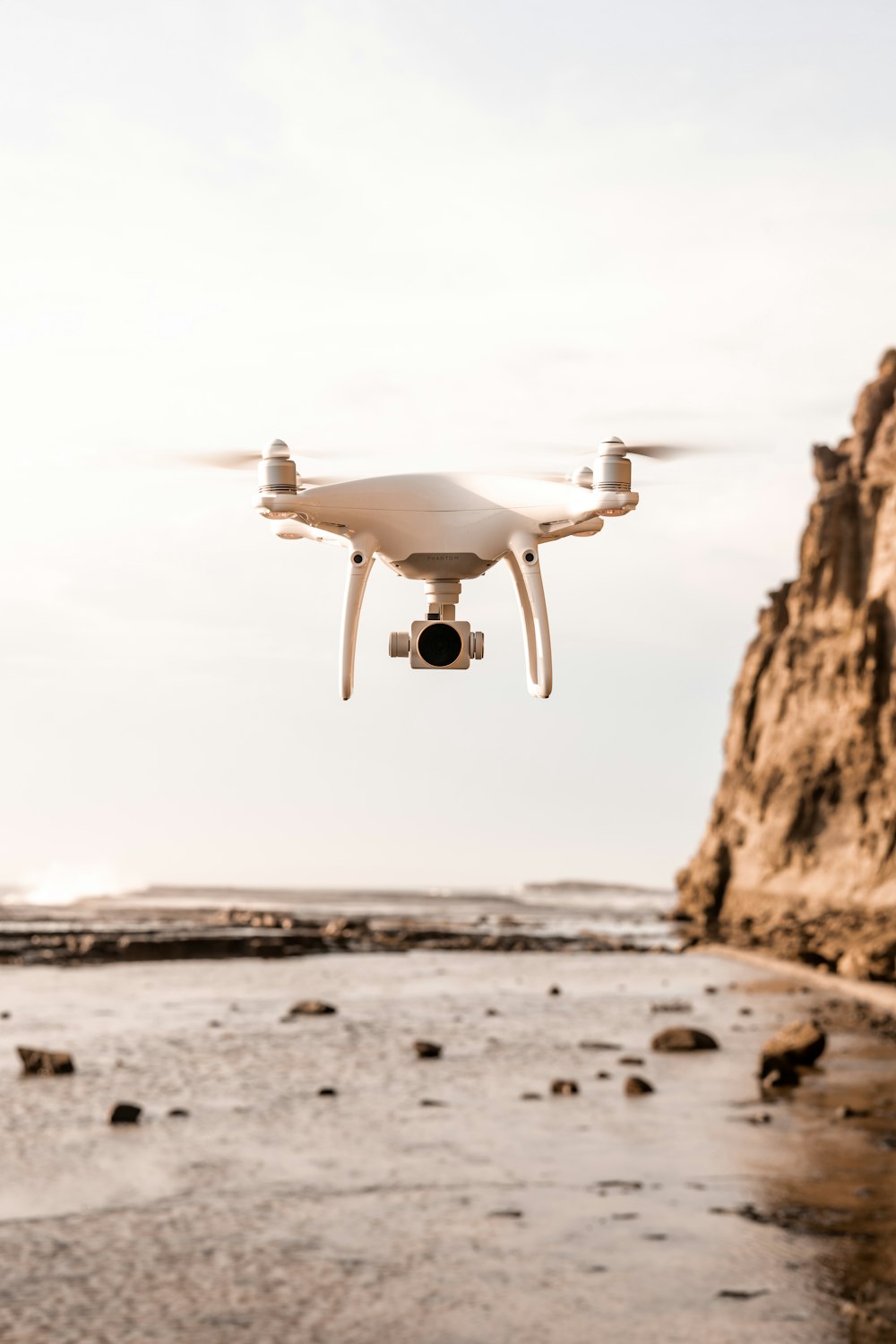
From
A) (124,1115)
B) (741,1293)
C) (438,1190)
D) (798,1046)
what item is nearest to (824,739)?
(798,1046)

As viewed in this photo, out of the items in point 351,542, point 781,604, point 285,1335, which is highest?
point 781,604

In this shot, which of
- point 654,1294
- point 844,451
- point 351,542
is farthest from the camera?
point 844,451

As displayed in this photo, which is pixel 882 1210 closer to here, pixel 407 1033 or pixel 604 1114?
pixel 604 1114

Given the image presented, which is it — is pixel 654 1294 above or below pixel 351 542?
below

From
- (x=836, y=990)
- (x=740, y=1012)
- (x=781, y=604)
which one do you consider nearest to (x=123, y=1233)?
(x=740, y=1012)

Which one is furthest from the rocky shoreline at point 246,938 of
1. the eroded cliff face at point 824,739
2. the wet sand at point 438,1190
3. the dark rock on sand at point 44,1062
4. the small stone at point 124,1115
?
the small stone at point 124,1115

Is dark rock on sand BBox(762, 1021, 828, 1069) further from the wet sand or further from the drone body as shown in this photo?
the drone body
